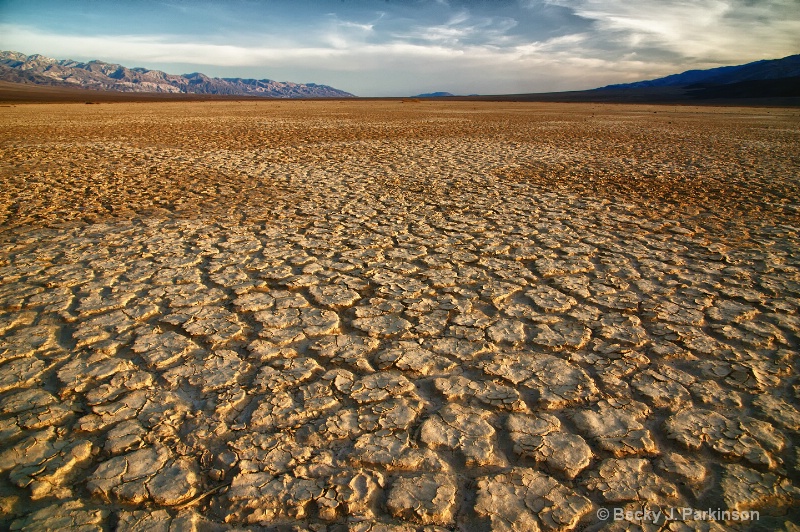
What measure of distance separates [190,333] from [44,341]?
699mm

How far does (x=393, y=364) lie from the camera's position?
2.04m

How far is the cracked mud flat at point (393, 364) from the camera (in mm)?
1349

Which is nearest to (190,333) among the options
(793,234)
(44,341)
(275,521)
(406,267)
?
(44,341)

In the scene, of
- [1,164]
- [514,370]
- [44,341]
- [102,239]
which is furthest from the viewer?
[1,164]

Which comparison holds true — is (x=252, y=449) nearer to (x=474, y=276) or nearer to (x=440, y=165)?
(x=474, y=276)

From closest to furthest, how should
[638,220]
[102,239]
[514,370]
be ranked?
1. [514,370]
2. [102,239]
3. [638,220]

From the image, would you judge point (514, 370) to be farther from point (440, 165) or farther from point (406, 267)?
point (440, 165)

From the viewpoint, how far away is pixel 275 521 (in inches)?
49.4

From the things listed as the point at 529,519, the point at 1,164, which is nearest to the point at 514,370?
the point at 529,519

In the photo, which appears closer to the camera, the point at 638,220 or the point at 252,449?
the point at 252,449

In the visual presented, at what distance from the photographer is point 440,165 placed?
295 inches

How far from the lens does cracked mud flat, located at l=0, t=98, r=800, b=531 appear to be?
1.35 m

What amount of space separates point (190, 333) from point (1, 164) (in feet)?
24.7

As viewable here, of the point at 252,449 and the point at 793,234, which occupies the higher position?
the point at 793,234
